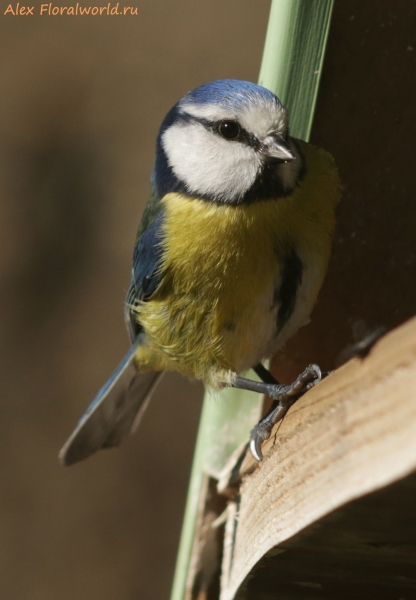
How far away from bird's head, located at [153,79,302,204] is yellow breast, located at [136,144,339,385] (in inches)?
0.8

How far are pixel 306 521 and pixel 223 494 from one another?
1.97 ft

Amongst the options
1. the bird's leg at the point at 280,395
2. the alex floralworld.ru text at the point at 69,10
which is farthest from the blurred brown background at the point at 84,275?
the bird's leg at the point at 280,395

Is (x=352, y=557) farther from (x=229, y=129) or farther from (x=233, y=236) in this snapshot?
(x=229, y=129)

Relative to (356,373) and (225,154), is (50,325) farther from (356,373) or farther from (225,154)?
(356,373)

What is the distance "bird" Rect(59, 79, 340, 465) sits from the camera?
3.45ft

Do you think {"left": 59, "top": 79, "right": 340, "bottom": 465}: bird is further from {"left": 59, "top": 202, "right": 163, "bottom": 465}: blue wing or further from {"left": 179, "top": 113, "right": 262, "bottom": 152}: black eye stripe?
{"left": 59, "top": 202, "right": 163, "bottom": 465}: blue wing

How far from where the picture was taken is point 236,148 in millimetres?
1106

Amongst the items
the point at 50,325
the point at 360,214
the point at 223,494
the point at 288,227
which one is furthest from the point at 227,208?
the point at 50,325

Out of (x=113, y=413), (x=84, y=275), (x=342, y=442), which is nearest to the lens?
(x=342, y=442)

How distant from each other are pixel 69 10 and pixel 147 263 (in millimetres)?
1464

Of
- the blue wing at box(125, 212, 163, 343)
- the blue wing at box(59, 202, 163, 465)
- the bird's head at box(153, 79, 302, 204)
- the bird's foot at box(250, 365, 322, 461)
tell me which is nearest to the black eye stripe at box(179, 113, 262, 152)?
the bird's head at box(153, 79, 302, 204)

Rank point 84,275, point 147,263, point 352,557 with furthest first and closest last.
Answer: point 84,275, point 147,263, point 352,557

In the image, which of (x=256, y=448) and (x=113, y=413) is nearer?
(x=256, y=448)

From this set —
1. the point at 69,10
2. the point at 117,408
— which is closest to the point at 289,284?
the point at 117,408
